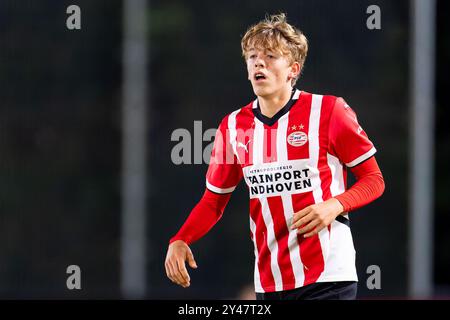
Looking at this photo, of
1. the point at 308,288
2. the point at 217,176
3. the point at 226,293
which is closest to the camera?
the point at 308,288

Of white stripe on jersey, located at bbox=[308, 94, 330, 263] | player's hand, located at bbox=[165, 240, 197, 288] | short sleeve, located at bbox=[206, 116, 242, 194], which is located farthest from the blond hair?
player's hand, located at bbox=[165, 240, 197, 288]

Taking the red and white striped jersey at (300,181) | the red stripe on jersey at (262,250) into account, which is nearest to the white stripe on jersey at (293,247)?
the red and white striped jersey at (300,181)

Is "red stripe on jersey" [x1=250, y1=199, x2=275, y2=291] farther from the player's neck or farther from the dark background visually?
the dark background

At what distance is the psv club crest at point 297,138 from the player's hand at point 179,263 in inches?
22.0

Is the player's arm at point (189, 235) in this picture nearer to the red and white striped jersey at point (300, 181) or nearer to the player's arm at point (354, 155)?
the red and white striped jersey at point (300, 181)

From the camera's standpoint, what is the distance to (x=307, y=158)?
343cm

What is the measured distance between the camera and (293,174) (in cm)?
343

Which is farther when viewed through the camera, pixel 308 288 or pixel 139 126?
pixel 139 126

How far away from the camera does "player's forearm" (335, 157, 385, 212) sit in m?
3.27

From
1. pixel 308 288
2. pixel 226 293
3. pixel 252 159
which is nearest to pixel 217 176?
pixel 252 159

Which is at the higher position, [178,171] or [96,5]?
[96,5]
